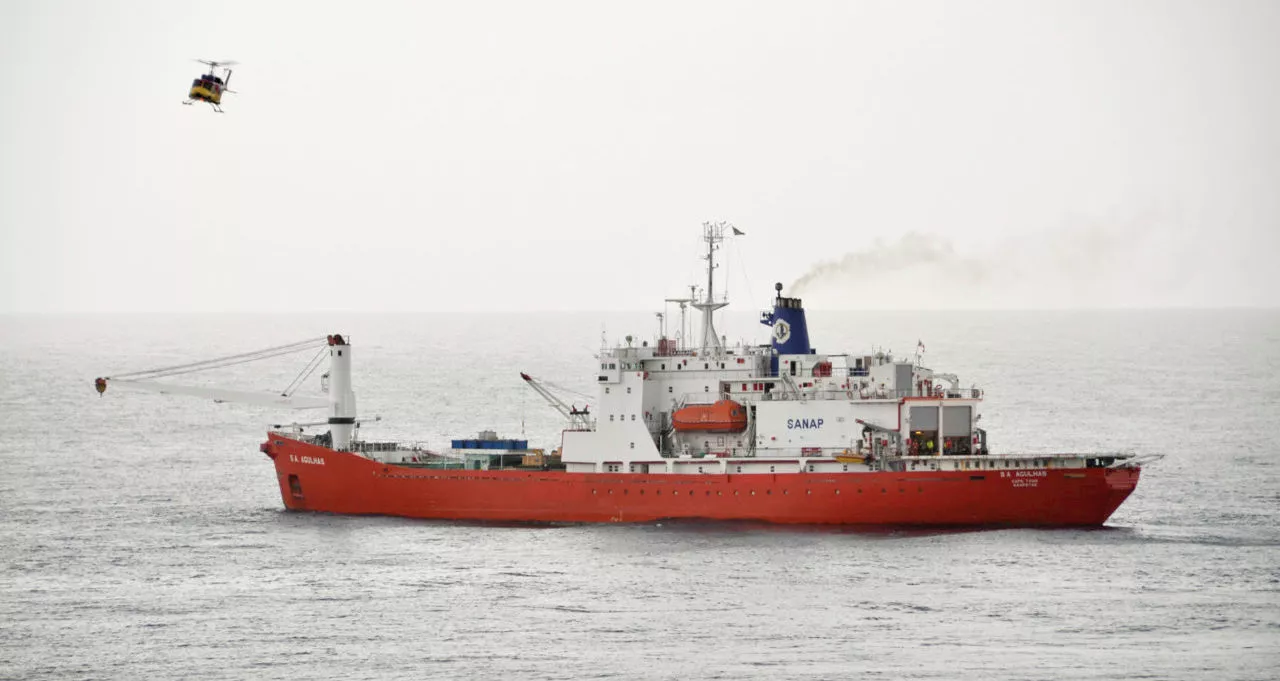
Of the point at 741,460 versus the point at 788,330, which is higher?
the point at 788,330

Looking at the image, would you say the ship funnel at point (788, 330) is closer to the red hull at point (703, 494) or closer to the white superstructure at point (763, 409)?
the white superstructure at point (763, 409)

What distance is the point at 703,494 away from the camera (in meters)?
57.7

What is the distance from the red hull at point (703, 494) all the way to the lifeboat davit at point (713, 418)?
1.78m

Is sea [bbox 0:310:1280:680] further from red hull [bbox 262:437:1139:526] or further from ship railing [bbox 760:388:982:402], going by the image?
ship railing [bbox 760:388:982:402]

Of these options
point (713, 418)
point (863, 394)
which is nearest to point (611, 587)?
point (713, 418)

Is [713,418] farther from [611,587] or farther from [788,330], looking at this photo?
[611,587]

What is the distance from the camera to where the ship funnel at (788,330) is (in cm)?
5972

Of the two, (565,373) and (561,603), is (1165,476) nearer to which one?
(561,603)

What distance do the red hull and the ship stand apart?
0.04 metres

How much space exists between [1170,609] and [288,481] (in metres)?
32.0

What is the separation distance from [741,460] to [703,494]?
1658 mm

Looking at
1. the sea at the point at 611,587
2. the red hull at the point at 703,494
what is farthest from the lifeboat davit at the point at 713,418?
the sea at the point at 611,587

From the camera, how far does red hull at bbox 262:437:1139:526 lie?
55375 millimetres

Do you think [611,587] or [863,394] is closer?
[611,587]
